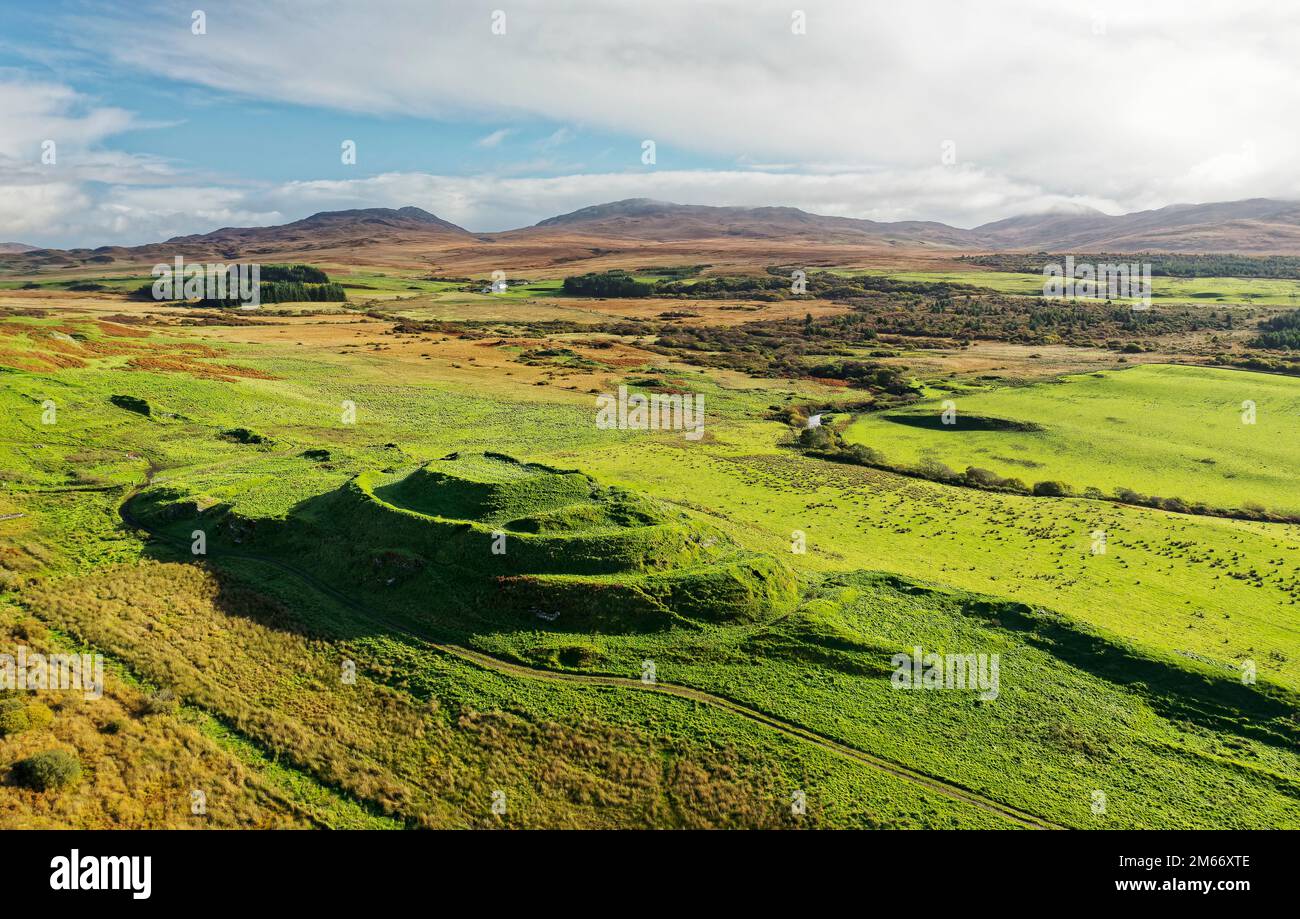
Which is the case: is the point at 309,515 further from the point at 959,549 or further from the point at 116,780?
the point at 959,549

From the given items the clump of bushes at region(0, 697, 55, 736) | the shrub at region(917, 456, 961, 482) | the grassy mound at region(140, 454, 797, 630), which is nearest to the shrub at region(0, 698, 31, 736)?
the clump of bushes at region(0, 697, 55, 736)

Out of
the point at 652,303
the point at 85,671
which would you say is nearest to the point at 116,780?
the point at 85,671

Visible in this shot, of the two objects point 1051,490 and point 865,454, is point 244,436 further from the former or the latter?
point 1051,490

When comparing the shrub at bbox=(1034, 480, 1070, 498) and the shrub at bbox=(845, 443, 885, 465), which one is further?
the shrub at bbox=(845, 443, 885, 465)

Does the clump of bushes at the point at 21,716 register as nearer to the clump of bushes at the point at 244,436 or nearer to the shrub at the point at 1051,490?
the clump of bushes at the point at 244,436

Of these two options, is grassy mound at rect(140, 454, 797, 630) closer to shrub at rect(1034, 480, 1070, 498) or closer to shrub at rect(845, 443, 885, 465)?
shrub at rect(845, 443, 885, 465)

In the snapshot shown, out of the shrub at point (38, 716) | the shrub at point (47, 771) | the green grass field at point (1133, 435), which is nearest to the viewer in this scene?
the shrub at point (47, 771)

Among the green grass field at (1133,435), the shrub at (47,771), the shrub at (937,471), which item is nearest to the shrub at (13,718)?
the shrub at (47,771)

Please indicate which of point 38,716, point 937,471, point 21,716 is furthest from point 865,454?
point 21,716
